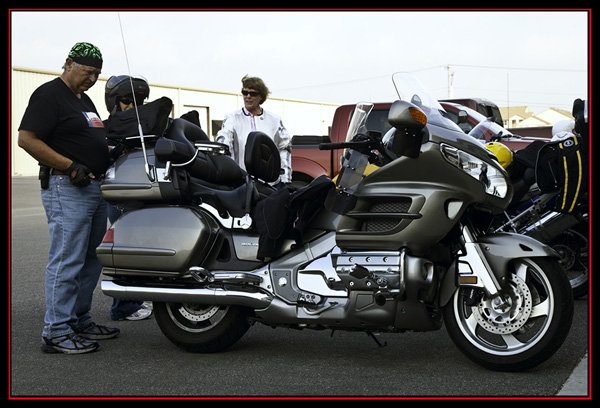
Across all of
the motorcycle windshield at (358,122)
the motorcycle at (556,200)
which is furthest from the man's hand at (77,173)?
the motorcycle at (556,200)

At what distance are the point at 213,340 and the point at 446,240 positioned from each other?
164 centimetres

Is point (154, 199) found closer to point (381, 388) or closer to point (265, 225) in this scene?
point (265, 225)

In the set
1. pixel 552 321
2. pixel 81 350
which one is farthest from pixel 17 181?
pixel 552 321

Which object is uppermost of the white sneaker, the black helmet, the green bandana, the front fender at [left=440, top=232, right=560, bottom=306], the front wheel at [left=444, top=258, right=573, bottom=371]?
the green bandana

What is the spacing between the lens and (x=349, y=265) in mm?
4441

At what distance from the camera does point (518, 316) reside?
14.2 ft

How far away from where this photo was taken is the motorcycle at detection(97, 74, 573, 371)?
4297 millimetres

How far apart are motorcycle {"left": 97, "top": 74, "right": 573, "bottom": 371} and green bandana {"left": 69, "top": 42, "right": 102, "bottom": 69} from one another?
713 mm

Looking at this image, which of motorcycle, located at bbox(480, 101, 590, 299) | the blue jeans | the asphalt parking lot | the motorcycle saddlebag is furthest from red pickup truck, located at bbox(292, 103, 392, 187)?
the motorcycle saddlebag

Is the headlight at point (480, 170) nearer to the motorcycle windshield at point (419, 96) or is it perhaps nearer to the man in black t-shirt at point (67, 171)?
the motorcycle windshield at point (419, 96)

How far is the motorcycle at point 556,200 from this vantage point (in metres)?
6.02

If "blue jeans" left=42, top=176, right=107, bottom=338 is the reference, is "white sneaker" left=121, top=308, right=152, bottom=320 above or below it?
below

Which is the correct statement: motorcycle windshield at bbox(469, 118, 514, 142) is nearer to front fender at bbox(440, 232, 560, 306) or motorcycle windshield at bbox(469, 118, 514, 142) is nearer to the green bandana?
front fender at bbox(440, 232, 560, 306)

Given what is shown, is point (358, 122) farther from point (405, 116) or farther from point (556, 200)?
point (556, 200)
